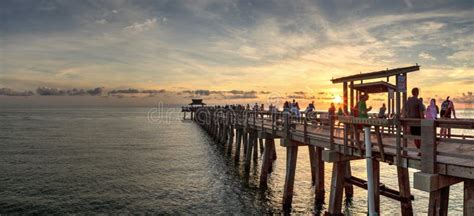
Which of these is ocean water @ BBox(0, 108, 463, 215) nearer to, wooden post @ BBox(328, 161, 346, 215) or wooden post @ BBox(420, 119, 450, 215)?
wooden post @ BBox(328, 161, 346, 215)

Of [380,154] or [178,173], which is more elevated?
[380,154]

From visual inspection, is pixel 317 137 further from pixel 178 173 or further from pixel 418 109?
pixel 178 173

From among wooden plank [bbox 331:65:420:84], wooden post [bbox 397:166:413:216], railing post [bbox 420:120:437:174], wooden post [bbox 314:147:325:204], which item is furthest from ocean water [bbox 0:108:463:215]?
railing post [bbox 420:120:437:174]

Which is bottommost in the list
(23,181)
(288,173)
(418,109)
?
(23,181)

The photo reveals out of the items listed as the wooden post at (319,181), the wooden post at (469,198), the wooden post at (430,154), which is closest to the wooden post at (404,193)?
the wooden post at (319,181)

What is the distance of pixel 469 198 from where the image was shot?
6.98 metres

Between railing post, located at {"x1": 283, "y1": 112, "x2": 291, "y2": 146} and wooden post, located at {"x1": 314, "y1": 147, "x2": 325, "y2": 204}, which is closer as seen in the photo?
railing post, located at {"x1": 283, "y1": 112, "x2": 291, "y2": 146}

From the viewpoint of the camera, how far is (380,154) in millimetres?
8938

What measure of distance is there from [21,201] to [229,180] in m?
10.9

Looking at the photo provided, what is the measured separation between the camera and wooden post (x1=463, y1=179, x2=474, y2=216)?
6.88 meters

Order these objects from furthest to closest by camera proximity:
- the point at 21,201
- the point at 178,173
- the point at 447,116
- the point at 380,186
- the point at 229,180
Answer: the point at 178,173 < the point at 229,180 < the point at 21,201 < the point at 447,116 < the point at 380,186

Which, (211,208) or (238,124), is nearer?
(211,208)

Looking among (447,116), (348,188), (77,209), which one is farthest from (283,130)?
(77,209)

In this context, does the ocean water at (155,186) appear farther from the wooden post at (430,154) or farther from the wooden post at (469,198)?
the wooden post at (469,198)
